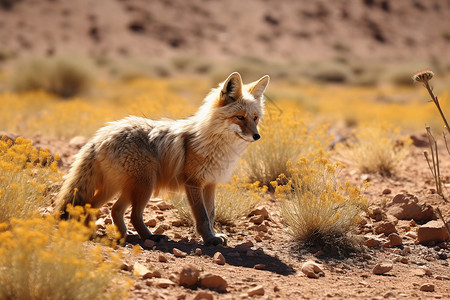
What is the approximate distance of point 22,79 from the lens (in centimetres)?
2300

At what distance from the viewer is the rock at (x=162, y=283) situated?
3.81 meters

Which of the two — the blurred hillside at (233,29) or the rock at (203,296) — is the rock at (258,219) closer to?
the rock at (203,296)

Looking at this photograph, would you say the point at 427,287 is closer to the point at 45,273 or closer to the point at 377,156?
the point at 45,273

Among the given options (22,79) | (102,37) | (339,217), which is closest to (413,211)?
(339,217)

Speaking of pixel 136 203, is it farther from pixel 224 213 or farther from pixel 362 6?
pixel 362 6

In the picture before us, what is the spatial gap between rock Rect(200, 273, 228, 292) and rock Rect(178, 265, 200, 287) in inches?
2.5

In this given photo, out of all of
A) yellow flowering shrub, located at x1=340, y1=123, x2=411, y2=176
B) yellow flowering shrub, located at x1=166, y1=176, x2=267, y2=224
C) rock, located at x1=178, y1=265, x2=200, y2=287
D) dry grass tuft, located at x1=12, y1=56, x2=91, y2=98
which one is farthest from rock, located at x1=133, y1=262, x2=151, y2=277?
dry grass tuft, located at x1=12, y1=56, x2=91, y2=98

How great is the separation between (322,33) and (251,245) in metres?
53.5

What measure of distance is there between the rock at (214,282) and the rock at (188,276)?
0.06 meters

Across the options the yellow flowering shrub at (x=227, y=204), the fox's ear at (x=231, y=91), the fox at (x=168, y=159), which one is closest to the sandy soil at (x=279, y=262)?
the yellow flowering shrub at (x=227, y=204)

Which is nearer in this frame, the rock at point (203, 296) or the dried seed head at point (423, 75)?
the rock at point (203, 296)

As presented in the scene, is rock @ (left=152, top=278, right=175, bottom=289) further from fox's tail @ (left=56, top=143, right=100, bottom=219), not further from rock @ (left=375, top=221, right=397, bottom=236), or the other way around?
rock @ (left=375, top=221, right=397, bottom=236)

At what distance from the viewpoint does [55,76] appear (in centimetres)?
2378

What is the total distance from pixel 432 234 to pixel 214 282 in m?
Answer: 3.06
